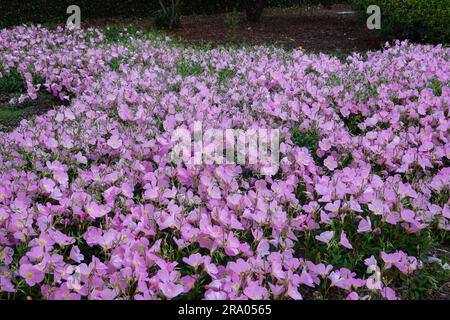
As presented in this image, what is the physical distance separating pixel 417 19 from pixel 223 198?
781 cm

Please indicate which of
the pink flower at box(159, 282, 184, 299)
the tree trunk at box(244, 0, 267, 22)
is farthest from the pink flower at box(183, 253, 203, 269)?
the tree trunk at box(244, 0, 267, 22)

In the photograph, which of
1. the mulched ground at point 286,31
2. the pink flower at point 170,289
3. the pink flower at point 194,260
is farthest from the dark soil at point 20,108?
the mulched ground at point 286,31

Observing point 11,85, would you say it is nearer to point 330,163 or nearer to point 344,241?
point 330,163

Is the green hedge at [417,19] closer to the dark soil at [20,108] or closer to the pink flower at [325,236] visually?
the dark soil at [20,108]

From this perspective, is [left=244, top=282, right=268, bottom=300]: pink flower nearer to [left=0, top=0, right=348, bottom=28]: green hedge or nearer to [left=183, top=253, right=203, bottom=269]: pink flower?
Result: [left=183, top=253, right=203, bottom=269]: pink flower

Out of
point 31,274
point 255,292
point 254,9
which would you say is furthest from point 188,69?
point 254,9

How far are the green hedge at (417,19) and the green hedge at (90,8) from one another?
4.84 m

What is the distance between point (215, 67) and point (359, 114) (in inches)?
91.6

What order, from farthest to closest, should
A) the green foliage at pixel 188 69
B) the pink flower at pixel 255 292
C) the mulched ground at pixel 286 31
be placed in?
the mulched ground at pixel 286 31 < the green foliage at pixel 188 69 < the pink flower at pixel 255 292

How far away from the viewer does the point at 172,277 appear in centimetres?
223

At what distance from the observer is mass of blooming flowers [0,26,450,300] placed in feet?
7.50

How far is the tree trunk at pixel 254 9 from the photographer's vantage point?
515 inches
